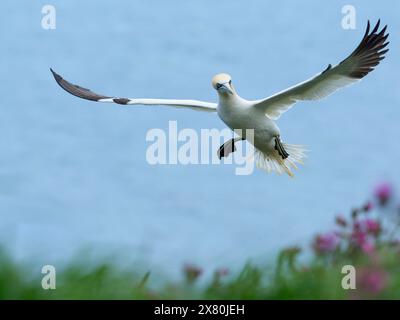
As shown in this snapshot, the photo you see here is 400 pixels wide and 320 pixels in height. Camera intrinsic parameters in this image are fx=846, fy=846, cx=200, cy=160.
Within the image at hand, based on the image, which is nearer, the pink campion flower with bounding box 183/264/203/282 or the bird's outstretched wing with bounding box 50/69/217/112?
the pink campion flower with bounding box 183/264/203/282

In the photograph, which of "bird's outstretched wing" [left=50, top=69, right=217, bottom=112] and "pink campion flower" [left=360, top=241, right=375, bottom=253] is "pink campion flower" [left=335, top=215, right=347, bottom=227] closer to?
"pink campion flower" [left=360, top=241, right=375, bottom=253]

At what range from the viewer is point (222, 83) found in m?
8.29

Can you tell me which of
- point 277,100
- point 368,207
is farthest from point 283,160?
point 368,207

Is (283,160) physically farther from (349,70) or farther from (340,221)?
(340,221)

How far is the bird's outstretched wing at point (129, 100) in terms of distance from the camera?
905 centimetres

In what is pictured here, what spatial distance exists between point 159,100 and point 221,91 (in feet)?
3.45

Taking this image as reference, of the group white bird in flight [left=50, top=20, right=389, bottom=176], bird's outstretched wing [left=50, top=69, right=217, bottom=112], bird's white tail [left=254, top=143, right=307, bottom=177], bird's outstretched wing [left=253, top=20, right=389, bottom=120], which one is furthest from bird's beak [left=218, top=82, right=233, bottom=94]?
bird's white tail [left=254, top=143, right=307, bottom=177]

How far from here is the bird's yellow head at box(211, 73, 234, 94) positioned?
27.1 feet

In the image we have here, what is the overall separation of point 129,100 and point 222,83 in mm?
1587

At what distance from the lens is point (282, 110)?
28.4ft

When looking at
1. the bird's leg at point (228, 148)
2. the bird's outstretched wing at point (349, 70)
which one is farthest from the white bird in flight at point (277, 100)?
the bird's leg at point (228, 148)

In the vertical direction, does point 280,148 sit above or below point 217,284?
above

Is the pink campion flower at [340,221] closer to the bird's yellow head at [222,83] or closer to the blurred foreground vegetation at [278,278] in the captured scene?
the blurred foreground vegetation at [278,278]
